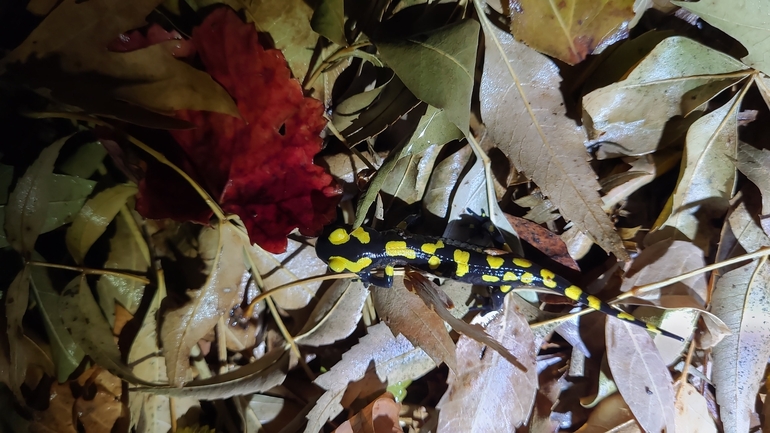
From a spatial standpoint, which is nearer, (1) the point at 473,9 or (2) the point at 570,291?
(1) the point at 473,9

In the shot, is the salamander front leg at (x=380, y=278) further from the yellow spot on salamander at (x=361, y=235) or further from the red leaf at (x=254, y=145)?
the red leaf at (x=254, y=145)

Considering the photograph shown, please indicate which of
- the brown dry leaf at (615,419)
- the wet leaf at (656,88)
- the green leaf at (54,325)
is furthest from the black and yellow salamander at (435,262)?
the green leaf at (54,325)

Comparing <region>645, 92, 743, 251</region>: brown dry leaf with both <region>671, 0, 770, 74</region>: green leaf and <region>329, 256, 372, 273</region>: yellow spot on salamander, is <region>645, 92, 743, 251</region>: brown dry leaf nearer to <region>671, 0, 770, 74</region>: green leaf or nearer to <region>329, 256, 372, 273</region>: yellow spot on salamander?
<region>671, 0, 770, 74</region>: green leaf

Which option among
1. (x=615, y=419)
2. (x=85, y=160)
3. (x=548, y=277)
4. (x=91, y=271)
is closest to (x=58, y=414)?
(x=91, y=271)

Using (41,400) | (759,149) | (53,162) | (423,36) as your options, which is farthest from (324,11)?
(41,400)

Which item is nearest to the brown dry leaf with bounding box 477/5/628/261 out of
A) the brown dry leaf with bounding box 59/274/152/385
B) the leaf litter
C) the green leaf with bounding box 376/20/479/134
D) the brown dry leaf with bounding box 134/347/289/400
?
the leaf litter

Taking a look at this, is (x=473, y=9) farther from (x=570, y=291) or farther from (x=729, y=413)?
(x=729, y=413)
